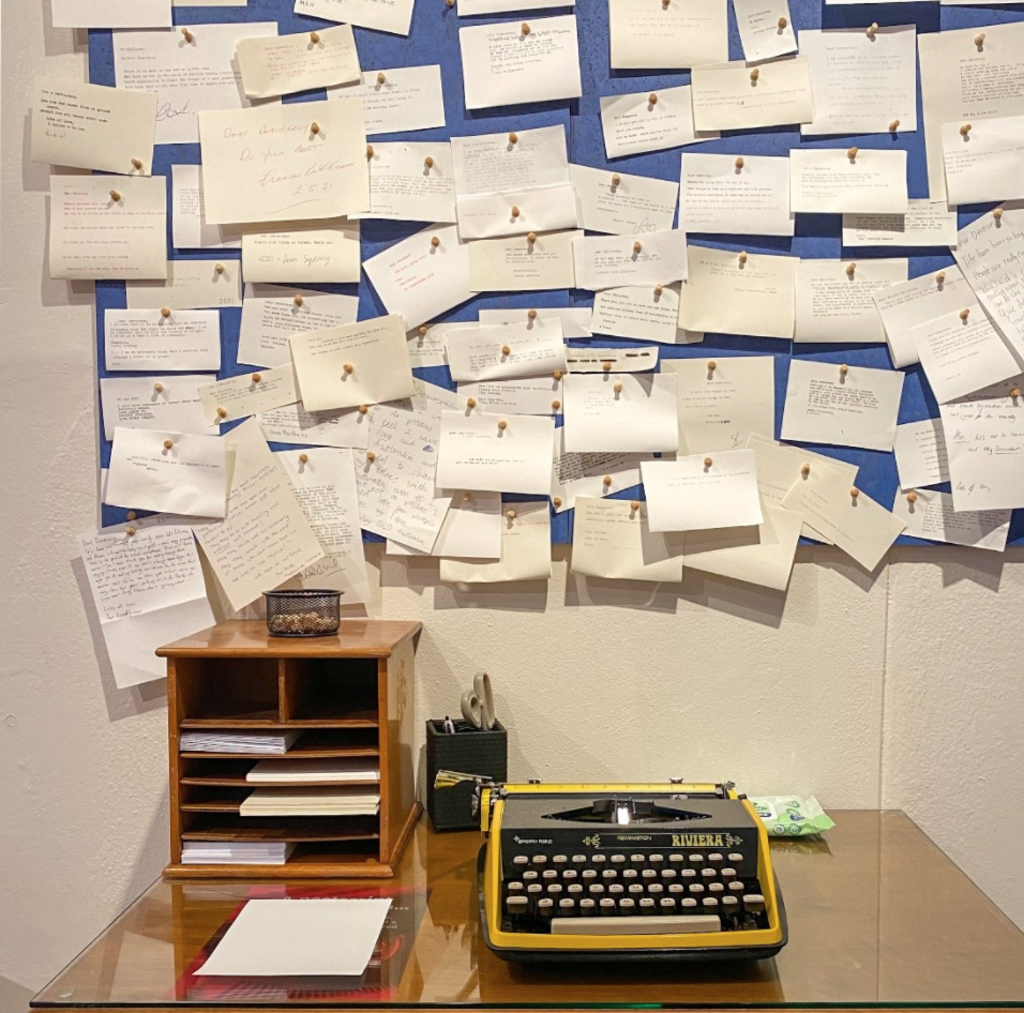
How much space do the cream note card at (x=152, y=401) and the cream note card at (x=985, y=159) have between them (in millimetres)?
1154

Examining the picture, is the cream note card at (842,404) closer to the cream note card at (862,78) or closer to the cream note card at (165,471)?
the cream note card at (862,78)

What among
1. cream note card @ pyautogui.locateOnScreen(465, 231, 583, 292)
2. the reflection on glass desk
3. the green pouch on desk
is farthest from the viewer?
cream note card @ pyautogui.locateOnScreen(465, 231, 583, 292)

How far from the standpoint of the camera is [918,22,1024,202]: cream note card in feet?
5.44

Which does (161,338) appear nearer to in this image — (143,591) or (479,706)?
(143,591)

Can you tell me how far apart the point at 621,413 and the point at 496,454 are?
0.65 feet

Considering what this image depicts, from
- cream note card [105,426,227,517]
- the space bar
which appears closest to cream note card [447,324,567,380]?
cream note card [105,426,227,517]

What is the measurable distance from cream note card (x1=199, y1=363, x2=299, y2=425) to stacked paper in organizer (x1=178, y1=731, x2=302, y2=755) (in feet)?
1.62

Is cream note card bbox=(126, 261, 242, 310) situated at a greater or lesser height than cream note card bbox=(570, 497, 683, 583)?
greater

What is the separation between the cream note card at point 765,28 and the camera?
5.44 ft

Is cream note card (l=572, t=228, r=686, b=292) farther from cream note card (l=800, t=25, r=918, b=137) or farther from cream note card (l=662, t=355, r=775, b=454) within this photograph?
cream note card (l=800, t=25, r=918, b=137)

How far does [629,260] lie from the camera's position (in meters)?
1.69

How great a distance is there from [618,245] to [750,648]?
639 mm

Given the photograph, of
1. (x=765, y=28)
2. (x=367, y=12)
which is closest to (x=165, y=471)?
(x=367, y=12)

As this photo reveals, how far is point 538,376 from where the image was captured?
1706mm
